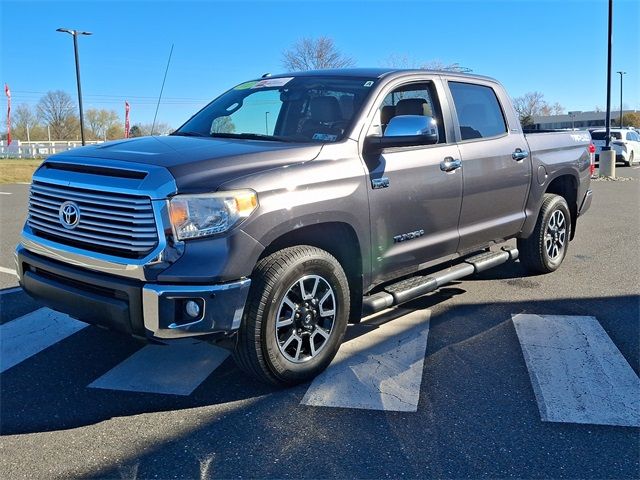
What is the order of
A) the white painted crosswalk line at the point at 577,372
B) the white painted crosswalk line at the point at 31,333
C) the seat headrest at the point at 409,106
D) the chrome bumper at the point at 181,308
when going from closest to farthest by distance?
1. the chrome bumper at the point at 181,308
2. the white painted crosswalk line at the point at 577,372
3. the white painted crosswalk line at the point at 31,333
4. the seat headrest at the point at 409,106

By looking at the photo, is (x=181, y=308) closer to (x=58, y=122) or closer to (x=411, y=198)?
(x=411, y=198)

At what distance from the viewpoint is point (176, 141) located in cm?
395

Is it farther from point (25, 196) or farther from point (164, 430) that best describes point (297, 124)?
point (25, 196)

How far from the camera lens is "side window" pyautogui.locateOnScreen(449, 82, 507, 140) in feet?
16.1

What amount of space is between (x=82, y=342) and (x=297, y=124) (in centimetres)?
232

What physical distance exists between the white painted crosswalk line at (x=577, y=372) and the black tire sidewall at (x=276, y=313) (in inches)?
51.4

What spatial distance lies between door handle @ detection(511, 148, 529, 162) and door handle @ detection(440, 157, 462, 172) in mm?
994

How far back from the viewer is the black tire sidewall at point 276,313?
3314mm

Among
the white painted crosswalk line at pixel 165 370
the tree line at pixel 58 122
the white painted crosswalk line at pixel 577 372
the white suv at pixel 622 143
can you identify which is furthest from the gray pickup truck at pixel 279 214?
the tree line at pixel 58 122

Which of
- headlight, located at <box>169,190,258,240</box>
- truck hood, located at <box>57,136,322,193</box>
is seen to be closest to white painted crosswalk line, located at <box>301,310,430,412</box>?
headlight, located at <box>169,190,258,240</box>

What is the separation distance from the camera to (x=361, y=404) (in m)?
3.32

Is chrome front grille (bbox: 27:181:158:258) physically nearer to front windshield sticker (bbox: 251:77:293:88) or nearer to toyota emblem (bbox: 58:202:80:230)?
toyota emblem (bbox: 58:202:80:230)

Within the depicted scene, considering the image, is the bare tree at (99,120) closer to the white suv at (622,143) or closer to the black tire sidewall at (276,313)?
the white suv at (622,143)

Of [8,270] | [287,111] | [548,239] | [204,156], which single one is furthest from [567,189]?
[8,270]
